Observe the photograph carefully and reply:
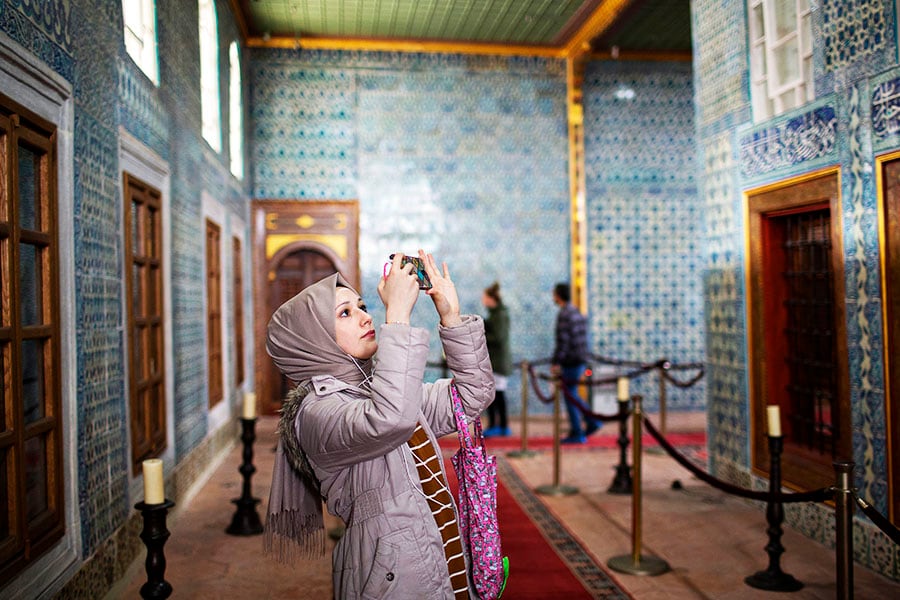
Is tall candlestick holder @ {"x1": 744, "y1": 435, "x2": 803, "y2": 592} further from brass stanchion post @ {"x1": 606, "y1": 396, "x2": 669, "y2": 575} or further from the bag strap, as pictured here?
the bag strap

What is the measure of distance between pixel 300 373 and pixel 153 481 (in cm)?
90

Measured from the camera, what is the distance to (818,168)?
475 cm

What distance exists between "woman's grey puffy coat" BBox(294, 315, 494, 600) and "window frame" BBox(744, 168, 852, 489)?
10.8ft

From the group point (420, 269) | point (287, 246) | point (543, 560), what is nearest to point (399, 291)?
point (420, 269)

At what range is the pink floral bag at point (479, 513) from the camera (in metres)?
2.13

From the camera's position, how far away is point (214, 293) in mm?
7363

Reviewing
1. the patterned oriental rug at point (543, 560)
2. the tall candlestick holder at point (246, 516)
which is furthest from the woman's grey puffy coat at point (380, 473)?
the tall candlestick holder at point (246, 516)

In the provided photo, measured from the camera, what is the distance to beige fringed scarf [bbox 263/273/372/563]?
2055 mm

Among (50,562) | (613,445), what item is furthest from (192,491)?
(613,445)

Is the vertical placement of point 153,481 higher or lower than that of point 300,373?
lower

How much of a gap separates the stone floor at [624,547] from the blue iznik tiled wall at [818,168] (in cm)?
31

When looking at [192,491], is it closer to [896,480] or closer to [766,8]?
[896,480]

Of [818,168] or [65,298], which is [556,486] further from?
[65,298]

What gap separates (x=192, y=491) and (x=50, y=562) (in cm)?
312
